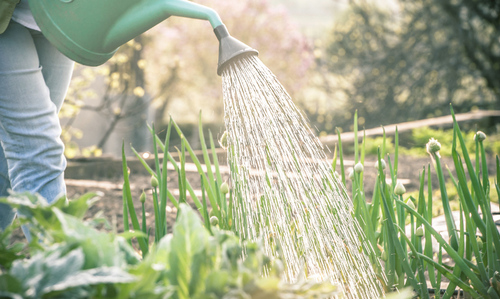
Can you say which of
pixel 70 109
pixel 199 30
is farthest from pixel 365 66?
pixel 70 109

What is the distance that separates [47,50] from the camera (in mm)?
1471

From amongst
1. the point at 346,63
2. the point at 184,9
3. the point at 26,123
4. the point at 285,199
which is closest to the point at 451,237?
the point at 285,199

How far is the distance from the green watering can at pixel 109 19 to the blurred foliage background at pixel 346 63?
5.06m

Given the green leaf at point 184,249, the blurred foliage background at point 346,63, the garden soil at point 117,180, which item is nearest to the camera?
the green leaf at point 184,249

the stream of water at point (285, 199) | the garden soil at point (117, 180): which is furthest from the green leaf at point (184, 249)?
the garden soil at point (117, 180)

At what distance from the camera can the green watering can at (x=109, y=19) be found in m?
1.24

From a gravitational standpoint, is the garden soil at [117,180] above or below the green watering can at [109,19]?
below

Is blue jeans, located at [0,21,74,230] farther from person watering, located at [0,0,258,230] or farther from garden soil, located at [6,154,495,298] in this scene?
garden soil, located at [6,154,495,298]

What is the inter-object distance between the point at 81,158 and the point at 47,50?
9.20 feet

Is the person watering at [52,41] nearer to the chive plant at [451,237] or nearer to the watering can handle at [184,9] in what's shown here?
the watering can handle at [184,9]

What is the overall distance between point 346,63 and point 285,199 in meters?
6.73

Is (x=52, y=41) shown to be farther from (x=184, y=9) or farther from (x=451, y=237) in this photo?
(x=451, y=237)

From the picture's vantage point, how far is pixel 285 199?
141 centimetres

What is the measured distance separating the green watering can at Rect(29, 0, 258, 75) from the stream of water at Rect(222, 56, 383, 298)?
0.09 metres
